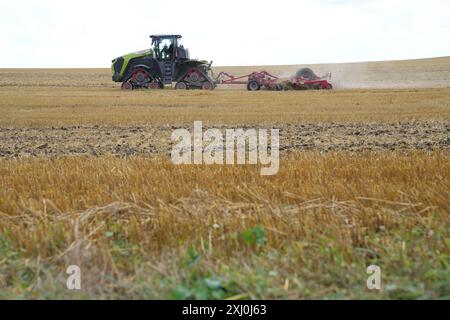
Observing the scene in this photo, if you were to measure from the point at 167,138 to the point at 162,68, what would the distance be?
19001 millimetres

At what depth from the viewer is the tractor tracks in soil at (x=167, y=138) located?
1035 centimetres

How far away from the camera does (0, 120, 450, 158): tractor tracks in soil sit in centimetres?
1035

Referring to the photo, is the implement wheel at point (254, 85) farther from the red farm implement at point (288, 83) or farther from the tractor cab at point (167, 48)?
the tractor cab at point (167, 48)

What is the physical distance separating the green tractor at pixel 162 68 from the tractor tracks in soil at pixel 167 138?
16422mm

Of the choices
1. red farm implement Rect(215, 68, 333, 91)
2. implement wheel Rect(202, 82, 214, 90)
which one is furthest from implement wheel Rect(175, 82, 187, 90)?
red farm implement Rect(215, 68, 333, 91)

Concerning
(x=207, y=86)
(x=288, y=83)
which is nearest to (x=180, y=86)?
(x=207, y=86)

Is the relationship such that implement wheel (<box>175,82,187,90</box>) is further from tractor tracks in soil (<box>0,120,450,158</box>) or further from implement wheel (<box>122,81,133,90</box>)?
tractor tracks in soil (<box>0,120,450,158</box>)

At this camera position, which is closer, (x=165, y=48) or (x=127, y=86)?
(x=165, y=48)

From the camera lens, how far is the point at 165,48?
30297 millimetres

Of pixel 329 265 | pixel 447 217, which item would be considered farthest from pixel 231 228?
pixel 447 217

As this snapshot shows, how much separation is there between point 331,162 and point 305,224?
137 inches

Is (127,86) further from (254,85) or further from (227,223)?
(227,223)

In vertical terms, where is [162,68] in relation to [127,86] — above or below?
above

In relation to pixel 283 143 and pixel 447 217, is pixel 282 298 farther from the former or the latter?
pixel 283 143
